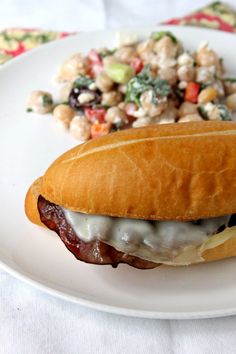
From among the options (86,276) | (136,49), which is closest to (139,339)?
(86,276)

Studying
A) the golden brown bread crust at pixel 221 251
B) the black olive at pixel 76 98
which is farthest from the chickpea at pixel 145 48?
the golden brown bread crust at pixel 221 251

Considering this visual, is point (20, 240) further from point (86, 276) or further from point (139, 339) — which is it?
point (139, 339)

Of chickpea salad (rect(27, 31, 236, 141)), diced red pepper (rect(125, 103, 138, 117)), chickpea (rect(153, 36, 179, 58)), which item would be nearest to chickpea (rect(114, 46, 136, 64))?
chickpea salad (rect(27, 31, 236, 141))

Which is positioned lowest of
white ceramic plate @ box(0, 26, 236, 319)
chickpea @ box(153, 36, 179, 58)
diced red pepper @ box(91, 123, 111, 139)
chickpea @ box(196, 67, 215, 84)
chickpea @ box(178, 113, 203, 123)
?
white ceramic plate @ box(0, 26, 236, 319)

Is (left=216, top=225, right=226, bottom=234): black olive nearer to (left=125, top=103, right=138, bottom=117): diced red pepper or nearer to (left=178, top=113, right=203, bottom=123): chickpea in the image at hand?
(left=178, top=113, right=203, bottom=123): chickpea

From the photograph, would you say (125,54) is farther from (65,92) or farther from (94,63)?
(65,92)

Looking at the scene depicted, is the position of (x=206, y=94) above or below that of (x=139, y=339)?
above

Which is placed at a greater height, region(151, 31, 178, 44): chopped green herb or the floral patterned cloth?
region(151, 31, 178, 44): chopped green herb
